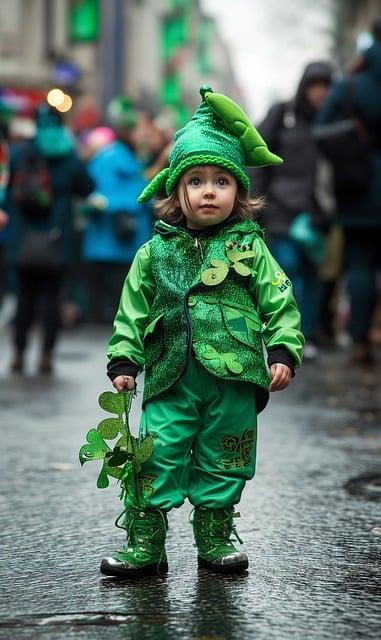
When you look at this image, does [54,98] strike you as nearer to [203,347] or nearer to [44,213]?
[44,213]

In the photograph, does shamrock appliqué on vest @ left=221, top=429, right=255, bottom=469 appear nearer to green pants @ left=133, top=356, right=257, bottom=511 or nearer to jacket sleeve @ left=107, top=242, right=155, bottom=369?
green pants @ left=133, top=356, right=257, bottom=511

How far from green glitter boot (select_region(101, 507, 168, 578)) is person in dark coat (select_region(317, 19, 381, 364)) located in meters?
6.32

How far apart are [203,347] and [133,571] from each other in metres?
0.63

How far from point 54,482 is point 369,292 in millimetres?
5154

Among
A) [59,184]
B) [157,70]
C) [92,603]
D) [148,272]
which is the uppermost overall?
[157,70]

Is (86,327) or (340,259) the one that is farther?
(86,327)

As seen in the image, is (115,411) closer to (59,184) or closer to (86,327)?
(59,184)

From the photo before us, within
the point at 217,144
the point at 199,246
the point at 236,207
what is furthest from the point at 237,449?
the point at 217,144

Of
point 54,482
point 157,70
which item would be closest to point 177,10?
point 157,70

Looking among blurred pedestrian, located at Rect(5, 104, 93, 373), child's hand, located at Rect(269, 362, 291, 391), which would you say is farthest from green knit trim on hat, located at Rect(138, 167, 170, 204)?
blurred pedestrian, located at Rect(5, 104, 93, 373)

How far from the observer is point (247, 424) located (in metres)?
4.18

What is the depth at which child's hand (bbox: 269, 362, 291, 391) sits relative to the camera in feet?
13.1

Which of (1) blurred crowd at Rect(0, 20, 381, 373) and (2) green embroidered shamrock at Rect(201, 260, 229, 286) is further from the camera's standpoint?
(1) blurred crowd at Rect(0, 20, 381, 373)

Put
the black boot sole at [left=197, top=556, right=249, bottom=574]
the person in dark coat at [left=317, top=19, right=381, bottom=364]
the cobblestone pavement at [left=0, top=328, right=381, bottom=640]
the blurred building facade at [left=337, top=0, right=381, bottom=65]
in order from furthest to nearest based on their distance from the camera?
1. the blurred building facade at [left=337, top=0, right=381, bottom=65]
2. the person in dark coat at [left=317, top=19, right=381, bottom=364]
3. the black boot sole at [left=197, top=556, right=249, bottom=574]
4. the cobblestone pavement at [left=0, top=328, right=381, bottom=640]
